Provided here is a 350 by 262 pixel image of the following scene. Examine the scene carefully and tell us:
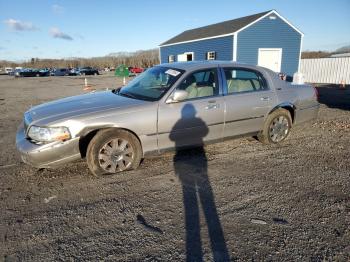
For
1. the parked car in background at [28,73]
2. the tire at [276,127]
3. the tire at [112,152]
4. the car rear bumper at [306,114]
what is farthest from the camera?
the parked car in background at [28,73]

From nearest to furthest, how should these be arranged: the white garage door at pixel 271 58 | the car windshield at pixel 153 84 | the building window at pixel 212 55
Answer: the car windshield at pixel 153 84
the white garage door at pixel 271 58
the building window at pixel 212 55

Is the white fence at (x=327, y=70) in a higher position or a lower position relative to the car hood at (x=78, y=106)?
higher

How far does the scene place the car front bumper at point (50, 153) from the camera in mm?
3695

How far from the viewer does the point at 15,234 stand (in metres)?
2.84

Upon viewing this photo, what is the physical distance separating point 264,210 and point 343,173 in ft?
6.05

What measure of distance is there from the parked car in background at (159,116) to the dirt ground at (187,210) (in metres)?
0.41

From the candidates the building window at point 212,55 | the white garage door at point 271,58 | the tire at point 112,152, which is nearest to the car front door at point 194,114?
the tire at point 112,152

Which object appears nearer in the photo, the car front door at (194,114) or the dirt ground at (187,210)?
the dirt ground at (187,210)

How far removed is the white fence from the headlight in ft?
75.8

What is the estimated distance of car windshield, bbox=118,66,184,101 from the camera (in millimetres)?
4414

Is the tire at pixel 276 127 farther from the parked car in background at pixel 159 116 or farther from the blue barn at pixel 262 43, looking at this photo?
the blue barn at pixel 262 43

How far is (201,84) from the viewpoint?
15.4ft

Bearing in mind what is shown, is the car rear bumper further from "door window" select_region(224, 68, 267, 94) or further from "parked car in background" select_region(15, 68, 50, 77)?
"parked car in background" select_region(15, 68, 50, 77)

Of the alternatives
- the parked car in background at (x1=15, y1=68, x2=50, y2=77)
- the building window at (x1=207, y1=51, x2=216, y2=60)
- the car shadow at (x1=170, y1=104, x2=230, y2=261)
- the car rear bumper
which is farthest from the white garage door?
the parked car in background at (x1=15, y1=68, x2=50, y2=77)
